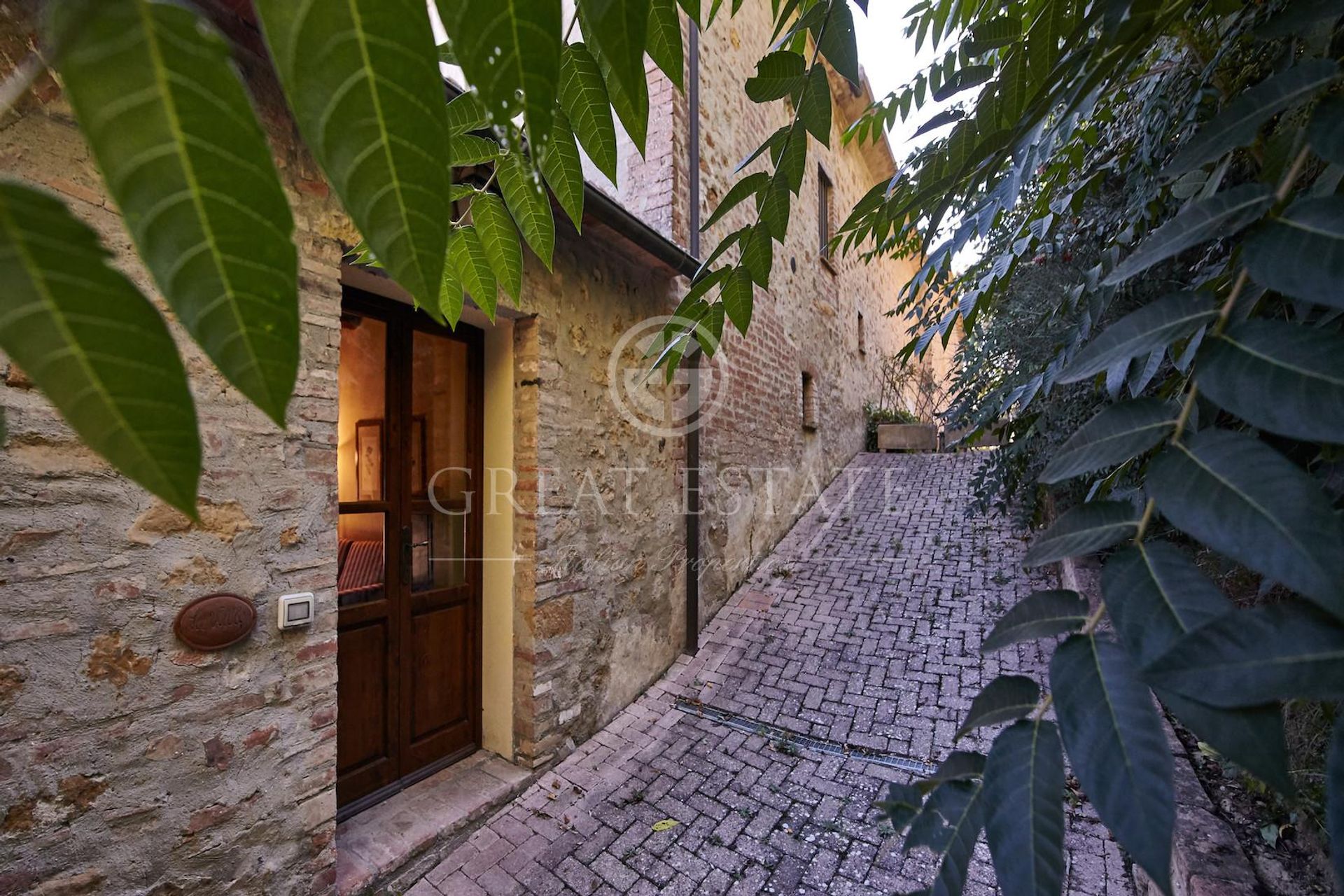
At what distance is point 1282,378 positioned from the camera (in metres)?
0.36

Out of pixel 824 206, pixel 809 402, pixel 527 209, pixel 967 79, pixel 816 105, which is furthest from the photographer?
pixel 824 206

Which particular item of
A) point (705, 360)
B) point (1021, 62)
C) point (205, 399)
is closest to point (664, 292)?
point (705, 360)

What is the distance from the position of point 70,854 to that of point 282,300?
2157 millimetres

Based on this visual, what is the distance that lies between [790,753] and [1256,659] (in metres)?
3.18

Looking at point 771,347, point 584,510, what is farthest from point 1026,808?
point 771,347

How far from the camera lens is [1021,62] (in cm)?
86

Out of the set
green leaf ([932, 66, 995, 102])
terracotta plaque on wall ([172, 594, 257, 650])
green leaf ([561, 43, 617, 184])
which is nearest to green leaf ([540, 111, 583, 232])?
green leaf ([561, 43, 617, 184])

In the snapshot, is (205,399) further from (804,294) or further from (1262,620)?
(804,294)

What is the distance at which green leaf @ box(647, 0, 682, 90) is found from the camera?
2.01 ft

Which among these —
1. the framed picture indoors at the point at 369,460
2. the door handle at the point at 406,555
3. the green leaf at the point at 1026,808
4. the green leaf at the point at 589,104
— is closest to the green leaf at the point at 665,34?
the green leaf at the point at 589,104

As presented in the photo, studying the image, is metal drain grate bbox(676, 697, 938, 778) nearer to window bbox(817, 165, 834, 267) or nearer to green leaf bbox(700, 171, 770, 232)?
green leaf bbox(700, 171, 770, 232)

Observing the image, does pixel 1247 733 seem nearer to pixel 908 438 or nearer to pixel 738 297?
pixel 738 297

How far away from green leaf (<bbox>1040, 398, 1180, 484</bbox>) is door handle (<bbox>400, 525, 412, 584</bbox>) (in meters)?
2.85

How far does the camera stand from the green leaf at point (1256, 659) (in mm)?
324
